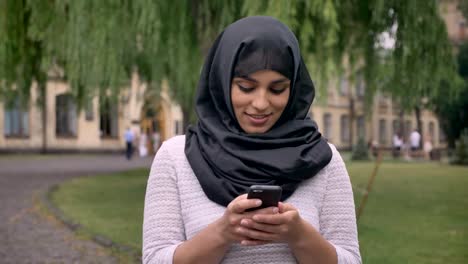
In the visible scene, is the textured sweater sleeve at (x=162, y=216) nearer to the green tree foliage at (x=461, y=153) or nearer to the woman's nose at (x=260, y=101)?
the woman's nose at (x=260, y=101)

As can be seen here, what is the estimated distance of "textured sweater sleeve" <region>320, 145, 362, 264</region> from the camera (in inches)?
79.0

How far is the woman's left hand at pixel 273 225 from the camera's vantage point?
1.68m

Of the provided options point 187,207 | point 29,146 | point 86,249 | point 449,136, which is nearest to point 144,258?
point 187,207

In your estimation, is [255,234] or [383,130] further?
[383,130]

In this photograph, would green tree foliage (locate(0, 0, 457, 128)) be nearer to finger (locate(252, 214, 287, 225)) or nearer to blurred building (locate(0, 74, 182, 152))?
finger (locate(252, 214, 287, 225))

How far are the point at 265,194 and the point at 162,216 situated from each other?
45cm

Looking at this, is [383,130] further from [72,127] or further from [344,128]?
[72,127]

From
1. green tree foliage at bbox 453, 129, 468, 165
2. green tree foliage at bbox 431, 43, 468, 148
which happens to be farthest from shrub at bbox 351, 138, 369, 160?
green tree foliage at bbox 431, 43, 468, 148

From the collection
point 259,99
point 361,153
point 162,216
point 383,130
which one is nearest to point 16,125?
point 361,153

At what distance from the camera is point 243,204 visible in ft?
5.42

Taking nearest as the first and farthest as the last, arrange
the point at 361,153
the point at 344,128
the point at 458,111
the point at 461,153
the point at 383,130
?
the point at 461,153 < the point at 361,153 < the point at 458,111 < the point at 344,128 < the point at 383,130

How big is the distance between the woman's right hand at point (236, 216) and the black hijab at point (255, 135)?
171mm

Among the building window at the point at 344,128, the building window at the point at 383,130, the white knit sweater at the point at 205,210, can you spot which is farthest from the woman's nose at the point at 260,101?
the building window at the point at 383,130

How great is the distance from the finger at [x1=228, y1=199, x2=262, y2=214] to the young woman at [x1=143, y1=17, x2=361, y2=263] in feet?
0.42
